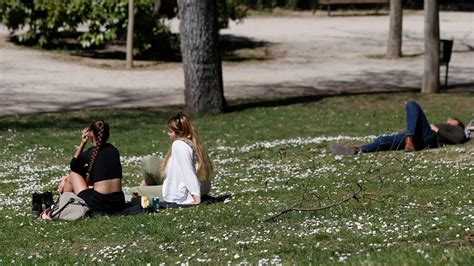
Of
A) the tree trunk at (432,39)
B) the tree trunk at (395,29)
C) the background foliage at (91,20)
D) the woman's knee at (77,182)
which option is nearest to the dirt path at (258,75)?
the tree trunk at (395,29)

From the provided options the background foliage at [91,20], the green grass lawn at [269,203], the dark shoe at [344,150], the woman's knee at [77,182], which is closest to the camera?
the green grass lawn at [269,203]

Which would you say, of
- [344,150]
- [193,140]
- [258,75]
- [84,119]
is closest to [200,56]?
[84,119]

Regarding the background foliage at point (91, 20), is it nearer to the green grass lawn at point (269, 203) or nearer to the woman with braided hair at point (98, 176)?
the green grass lawn at point (269, 203)

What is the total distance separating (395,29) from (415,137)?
16.8 meters

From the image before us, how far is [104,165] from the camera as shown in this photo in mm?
10430

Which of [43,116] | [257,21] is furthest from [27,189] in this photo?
[257,21]

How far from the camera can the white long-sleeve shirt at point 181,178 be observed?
10.7m

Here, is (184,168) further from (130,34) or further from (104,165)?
(130,34)

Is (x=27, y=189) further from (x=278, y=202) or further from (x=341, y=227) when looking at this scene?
(x=341, y=227)

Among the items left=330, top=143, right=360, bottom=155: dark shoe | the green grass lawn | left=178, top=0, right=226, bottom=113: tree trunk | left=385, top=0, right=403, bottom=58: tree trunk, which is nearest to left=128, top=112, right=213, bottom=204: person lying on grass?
the green grass lawn

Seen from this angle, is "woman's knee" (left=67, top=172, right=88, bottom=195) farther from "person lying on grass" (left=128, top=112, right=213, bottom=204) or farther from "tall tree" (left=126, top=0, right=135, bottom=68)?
"tall tree" (left=126, top=0, right=135, bottom=68)

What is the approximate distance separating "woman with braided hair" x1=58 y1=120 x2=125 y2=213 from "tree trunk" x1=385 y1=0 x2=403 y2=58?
2079cm

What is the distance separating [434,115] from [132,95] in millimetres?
7128

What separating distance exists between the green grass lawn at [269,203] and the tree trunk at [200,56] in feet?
4.00
